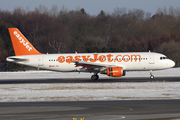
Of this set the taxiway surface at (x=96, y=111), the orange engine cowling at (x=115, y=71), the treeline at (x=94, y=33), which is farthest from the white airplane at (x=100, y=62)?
the treeline at (x=94, y=33)

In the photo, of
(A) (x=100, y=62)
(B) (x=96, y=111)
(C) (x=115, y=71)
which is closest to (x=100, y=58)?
(A) (x=100, y=62)

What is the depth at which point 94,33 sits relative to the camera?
10075 cm

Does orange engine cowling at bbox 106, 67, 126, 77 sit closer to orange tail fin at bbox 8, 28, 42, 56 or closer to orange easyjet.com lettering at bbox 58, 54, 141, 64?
orange easyjet.com lettering at bbox 58, 54, 141, 64

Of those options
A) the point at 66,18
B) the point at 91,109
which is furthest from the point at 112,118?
the point at 66,18

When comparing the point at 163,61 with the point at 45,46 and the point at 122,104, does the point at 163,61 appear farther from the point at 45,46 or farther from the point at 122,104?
the point at 45,46

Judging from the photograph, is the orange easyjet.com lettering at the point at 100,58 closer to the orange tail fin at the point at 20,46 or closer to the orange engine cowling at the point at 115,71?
the orange engine cowling at the point at 115,71

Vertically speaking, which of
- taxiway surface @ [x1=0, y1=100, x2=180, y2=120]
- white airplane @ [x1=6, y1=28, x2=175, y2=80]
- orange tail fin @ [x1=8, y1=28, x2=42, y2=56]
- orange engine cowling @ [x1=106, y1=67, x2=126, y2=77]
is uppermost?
orange tail fin @ [x1=8, y1=28, x2=42, y2=56]

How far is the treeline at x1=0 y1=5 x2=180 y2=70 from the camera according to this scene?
7706cm

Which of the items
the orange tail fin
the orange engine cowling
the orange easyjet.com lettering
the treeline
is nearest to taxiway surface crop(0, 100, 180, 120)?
the orange engine cowling

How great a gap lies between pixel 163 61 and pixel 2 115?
2631cm

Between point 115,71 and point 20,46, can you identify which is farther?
point 20,46

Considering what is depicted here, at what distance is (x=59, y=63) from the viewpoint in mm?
37375

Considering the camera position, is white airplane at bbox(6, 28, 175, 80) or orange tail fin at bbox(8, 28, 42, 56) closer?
white airplane at bbox(6, 28, 175, 80)

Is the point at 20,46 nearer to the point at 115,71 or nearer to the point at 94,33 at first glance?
the point at 115,71
